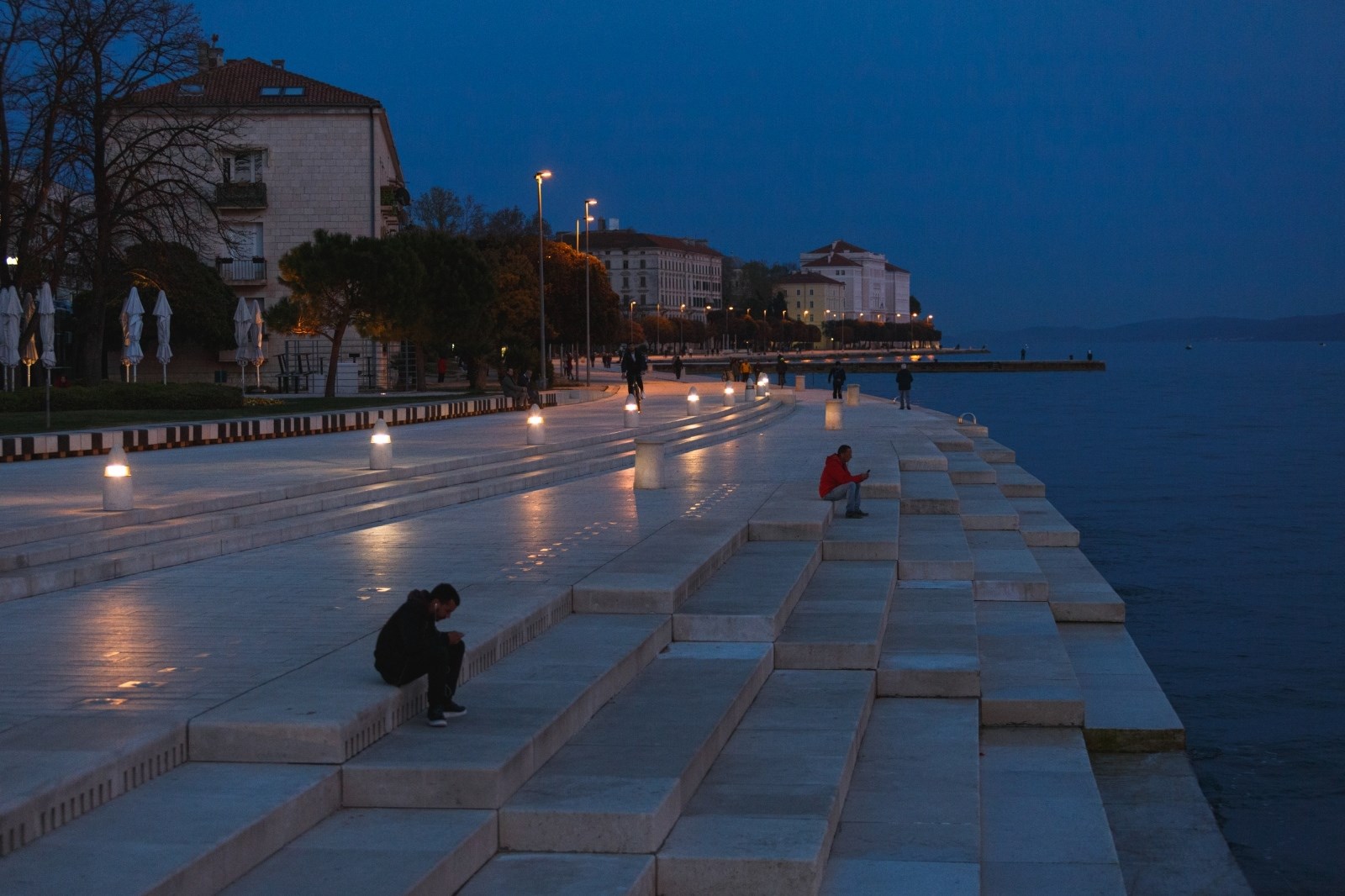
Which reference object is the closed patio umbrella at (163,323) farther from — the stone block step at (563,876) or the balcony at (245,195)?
the stone block step at (563,876)

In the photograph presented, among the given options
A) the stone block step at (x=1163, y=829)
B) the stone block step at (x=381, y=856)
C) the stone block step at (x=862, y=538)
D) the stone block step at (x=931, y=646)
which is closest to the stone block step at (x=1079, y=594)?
the stone block step at (x=862, y=538)

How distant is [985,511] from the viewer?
17703 millimetres

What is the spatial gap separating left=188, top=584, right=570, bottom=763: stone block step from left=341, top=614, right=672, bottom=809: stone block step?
10 centimetres

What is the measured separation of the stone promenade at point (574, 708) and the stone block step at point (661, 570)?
0.12ft

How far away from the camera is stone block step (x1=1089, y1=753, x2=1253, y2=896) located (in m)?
7.78

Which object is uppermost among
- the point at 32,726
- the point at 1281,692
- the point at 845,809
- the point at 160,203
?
the point at 160,203

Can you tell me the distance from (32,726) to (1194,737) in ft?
31.7

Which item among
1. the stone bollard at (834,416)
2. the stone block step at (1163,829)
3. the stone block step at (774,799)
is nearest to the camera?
the stone block step at (774,799)

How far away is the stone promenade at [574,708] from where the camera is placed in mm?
5473

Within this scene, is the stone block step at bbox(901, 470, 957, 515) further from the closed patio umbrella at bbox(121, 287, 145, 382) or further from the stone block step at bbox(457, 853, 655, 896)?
the closed patio umbrella at bbox(121, 287, 145, 382)

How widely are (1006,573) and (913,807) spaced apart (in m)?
6.61

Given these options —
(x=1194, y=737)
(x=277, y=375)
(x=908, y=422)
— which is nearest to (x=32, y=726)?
(x=1194, y=737)

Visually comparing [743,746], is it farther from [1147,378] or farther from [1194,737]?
[1147,378]

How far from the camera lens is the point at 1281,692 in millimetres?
14000
